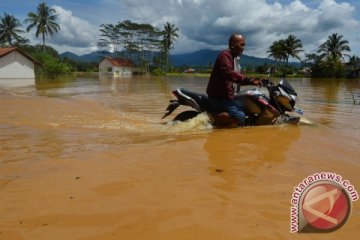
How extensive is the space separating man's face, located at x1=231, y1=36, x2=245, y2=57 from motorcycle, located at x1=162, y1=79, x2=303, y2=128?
717 millimetres

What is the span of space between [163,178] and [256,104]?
3.23 metres

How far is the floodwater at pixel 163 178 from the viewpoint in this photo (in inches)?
98.8

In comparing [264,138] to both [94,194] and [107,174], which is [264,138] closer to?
[107,174]

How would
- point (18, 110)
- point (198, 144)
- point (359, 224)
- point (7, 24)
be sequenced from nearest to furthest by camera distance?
point (359, 224)
point (198, 144)
point (18, 110)
point (7, 24)

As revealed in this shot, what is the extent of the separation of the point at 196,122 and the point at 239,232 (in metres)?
3.88

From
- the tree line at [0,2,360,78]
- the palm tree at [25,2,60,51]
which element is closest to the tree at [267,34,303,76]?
the tree line at [0,2,360,78]

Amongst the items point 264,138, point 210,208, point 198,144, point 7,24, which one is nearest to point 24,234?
point 210,208

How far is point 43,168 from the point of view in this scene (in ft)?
12.4

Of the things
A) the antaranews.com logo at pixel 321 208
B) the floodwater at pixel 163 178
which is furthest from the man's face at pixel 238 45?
the antaranews.com logo at pixel 321 208

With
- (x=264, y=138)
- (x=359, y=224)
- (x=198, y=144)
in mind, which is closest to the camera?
(x=359, y=224)

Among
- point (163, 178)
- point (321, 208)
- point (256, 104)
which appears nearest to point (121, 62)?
point (256, 104)

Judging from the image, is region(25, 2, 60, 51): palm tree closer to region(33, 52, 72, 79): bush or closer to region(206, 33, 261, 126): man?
region(33, 52, 72, 79): bush

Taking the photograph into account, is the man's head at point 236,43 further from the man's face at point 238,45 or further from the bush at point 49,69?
the bush at point 49,69

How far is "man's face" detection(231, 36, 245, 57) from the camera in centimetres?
582
